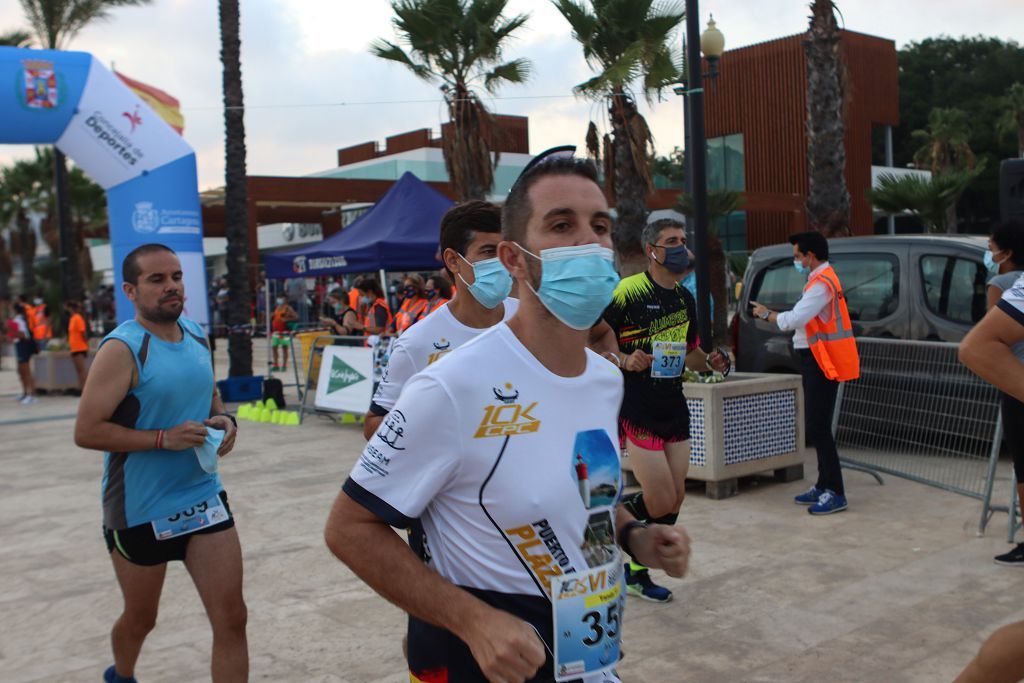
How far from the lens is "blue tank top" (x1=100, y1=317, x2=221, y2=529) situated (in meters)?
3.65

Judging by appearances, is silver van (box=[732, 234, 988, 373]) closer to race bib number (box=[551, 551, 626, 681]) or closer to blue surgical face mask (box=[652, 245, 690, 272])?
blue surgical face mask (box=[652, 245, 690, 272])

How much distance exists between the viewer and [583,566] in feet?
6.45

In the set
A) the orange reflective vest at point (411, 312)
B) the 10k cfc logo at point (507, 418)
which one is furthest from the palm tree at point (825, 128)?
the 10k cfc logo at point (507, 418)

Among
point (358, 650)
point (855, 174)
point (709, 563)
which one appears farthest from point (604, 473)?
point (855, 174)

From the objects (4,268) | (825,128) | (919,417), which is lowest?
(919,417)

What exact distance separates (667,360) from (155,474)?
277 centimetres

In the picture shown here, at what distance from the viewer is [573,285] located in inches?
79.4

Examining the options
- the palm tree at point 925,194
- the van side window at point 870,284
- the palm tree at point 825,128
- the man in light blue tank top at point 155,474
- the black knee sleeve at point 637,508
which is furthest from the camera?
the palm tree at point 925,194

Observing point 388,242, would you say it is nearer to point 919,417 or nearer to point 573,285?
point 919,417

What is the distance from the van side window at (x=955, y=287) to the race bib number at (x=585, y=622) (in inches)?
285

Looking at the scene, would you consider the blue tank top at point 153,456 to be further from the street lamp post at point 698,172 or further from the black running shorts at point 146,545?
the street lamp post at point 698,172

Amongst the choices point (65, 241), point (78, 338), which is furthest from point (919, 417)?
point (65, 241)

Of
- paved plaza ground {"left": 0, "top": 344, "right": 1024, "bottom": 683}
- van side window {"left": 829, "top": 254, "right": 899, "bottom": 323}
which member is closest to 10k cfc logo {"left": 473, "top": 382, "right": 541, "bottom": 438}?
paved plaza ground {"left": 0, "top": 344, "right": 1024, "bottom": 683}

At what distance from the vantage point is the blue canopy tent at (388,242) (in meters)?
14.0
